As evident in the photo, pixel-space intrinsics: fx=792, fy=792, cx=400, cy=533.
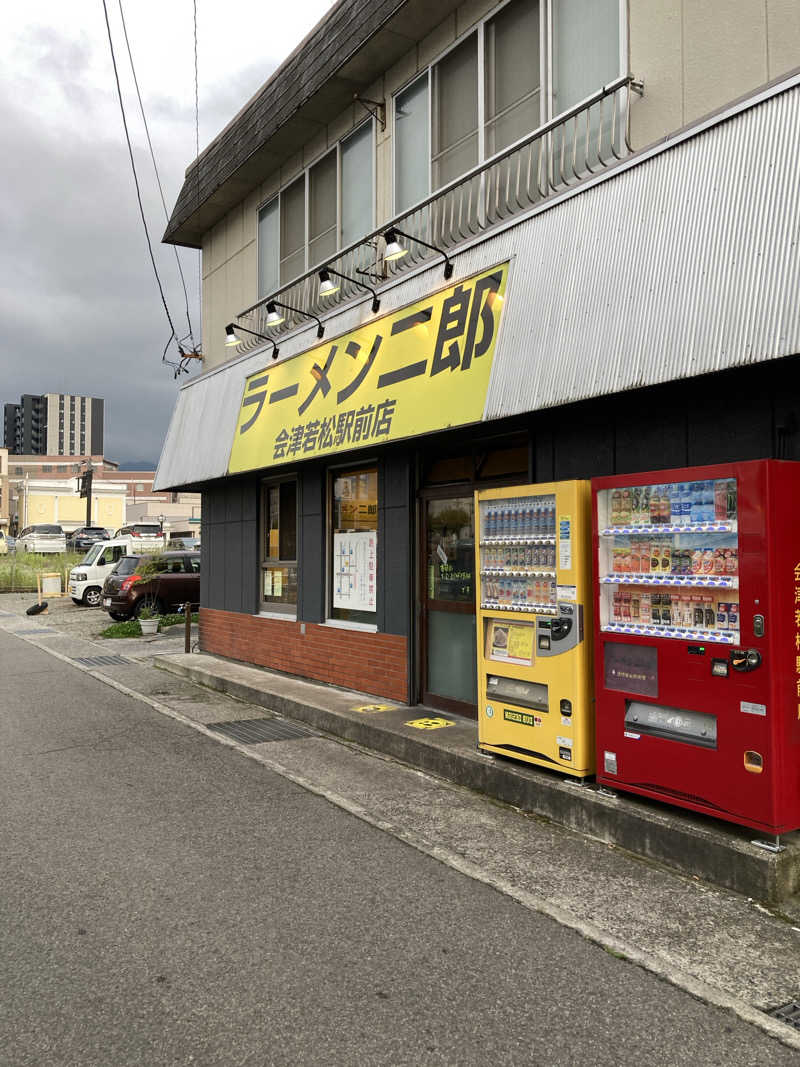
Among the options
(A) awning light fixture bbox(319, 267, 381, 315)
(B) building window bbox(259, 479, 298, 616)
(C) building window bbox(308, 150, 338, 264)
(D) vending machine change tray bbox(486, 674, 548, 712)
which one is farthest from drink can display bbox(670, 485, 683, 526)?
(C) building window bbox(308, 150, 338, 264)

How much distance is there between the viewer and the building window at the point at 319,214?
34.3 ft

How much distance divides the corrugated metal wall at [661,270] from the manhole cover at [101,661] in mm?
10051

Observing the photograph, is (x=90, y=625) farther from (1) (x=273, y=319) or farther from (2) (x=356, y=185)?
(2) (x=356, y=185)

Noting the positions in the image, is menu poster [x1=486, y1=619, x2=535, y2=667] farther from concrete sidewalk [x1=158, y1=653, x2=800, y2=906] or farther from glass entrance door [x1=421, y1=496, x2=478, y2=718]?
glass entrance door [x1=421, y1=496, x2=478, y2=718]

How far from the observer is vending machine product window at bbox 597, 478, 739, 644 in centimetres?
464

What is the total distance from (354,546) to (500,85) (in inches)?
213

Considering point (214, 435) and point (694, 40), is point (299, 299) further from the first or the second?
point (694, 40)

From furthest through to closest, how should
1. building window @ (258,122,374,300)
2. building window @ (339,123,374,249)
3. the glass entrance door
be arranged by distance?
building window @ (258,122,374,300)
building window @ (339,123,374,249)
the glass entrance door

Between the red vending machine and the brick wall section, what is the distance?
3866mm

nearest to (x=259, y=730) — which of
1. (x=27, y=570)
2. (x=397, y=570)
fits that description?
(x=397, y=570)

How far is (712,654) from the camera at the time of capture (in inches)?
184

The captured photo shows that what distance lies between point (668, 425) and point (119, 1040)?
5095mm

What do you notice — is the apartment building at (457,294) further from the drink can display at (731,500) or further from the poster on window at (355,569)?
the drink can display at (731,500)

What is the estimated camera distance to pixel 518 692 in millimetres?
6082
